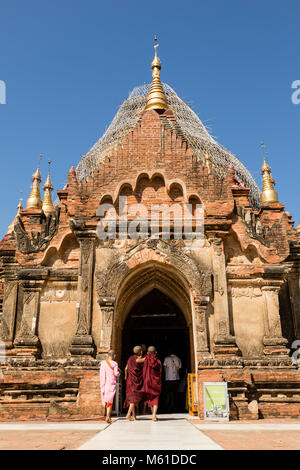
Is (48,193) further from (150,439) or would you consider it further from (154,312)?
(150,439)

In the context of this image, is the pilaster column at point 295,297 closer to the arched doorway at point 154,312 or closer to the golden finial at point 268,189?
the arched doorway at point 154,312

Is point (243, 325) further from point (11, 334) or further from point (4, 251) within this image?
point (4, 251)

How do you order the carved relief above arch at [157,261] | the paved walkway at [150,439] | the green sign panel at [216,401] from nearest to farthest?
the paved walkway at [150,439] → the green sign panel at [216,401] → the carved relief above arch at [157,261]

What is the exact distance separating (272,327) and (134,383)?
4.07m

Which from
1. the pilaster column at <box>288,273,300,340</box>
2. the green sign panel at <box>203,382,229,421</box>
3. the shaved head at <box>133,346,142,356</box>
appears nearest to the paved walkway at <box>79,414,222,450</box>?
the green sign panel at <box>203,382,229,421</box>

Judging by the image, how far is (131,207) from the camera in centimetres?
1302

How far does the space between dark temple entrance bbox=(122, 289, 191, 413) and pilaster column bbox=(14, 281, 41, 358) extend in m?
3.53

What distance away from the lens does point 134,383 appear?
1062 centimetres

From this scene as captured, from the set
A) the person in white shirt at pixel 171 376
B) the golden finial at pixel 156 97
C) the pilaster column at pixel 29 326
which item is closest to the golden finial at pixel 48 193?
the golden finial at pixel 156 97

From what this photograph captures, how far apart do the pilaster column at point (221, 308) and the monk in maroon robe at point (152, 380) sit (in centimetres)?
167

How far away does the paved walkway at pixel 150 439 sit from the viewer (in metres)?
5.96
